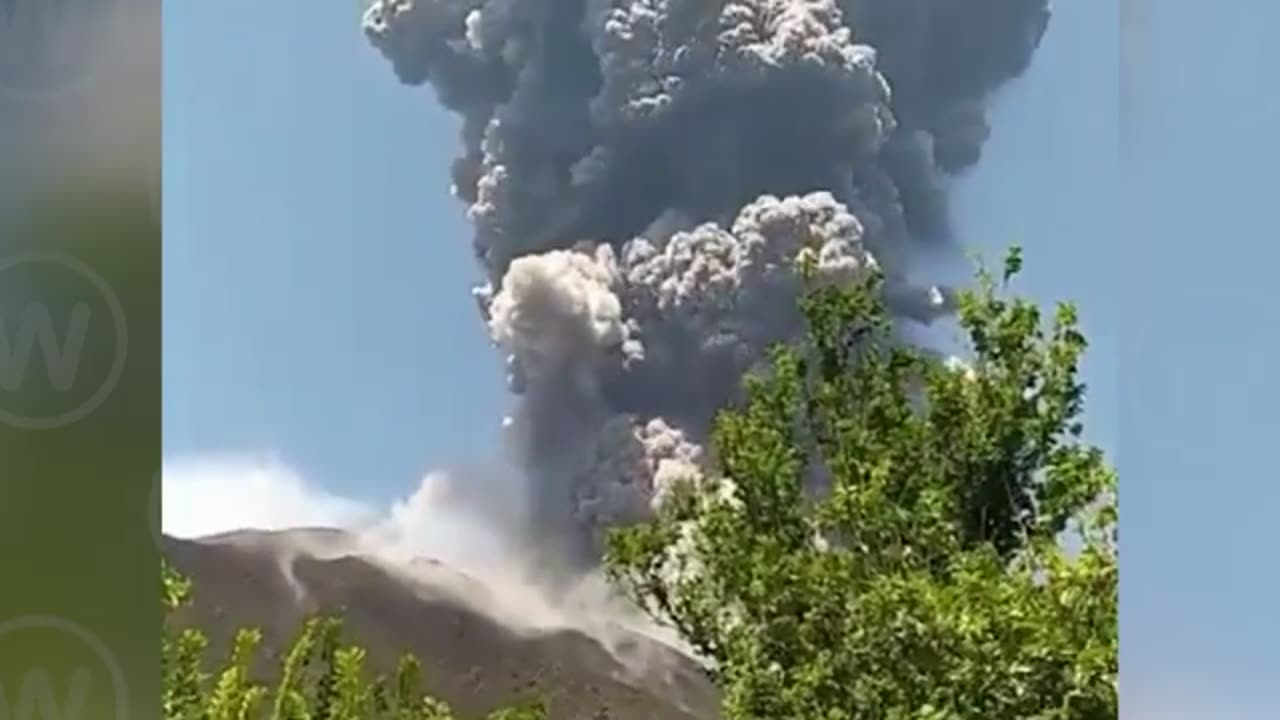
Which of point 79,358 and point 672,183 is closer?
point 79,358

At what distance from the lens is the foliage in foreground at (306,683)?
12.4 feet

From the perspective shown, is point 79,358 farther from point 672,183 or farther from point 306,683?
point 306,683

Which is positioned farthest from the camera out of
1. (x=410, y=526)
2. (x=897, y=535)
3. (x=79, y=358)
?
(x=897, y=535)

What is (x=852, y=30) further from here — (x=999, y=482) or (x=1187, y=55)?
(x=1187, y=55)

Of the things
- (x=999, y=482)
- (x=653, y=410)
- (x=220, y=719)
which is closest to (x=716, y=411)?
(x=653, y=410)

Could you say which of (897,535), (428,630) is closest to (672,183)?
(897,535)

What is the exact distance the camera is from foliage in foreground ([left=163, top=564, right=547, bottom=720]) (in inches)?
149

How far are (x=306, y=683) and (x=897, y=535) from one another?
131cm

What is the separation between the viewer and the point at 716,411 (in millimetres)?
3787

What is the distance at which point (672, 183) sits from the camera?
3.76m

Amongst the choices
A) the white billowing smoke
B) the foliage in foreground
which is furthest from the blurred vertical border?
the foliage in foreground

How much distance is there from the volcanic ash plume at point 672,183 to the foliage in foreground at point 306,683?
0.48 metres

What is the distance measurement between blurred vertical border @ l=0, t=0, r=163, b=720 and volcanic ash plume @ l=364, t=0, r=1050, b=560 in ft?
8.90

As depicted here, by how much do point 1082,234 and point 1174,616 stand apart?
1872 mm
